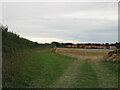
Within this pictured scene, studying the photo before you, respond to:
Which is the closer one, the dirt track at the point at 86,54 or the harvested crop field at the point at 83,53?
the dirt track at the point at 86,54

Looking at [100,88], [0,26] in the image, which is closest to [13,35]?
[0,26]

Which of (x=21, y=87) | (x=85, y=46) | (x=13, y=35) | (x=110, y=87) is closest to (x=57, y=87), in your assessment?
(x=21, y=87)

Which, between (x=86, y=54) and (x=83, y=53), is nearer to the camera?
(x=86, y=54)

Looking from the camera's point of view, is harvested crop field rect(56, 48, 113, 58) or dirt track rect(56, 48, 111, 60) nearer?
dirt track rect(56, 48, 111, 60)

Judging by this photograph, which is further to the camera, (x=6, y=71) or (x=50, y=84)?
(x=6, y=71)

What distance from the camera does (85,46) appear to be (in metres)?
40.7

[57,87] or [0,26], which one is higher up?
[0,26]

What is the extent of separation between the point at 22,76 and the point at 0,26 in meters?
6.20

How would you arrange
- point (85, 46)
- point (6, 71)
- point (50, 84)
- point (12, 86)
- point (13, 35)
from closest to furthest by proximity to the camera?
point (12, 86) → point (50, 84) → point (6, 71) → point (13, 35) → point (85, 46)

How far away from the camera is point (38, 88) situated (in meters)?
6.76

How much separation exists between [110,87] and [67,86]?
61.4 inches

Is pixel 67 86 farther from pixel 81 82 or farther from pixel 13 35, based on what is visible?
pixel 13 35

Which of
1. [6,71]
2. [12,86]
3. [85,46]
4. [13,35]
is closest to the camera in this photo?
[12,86]

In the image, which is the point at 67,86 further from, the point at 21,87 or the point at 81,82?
the point at 21,87
